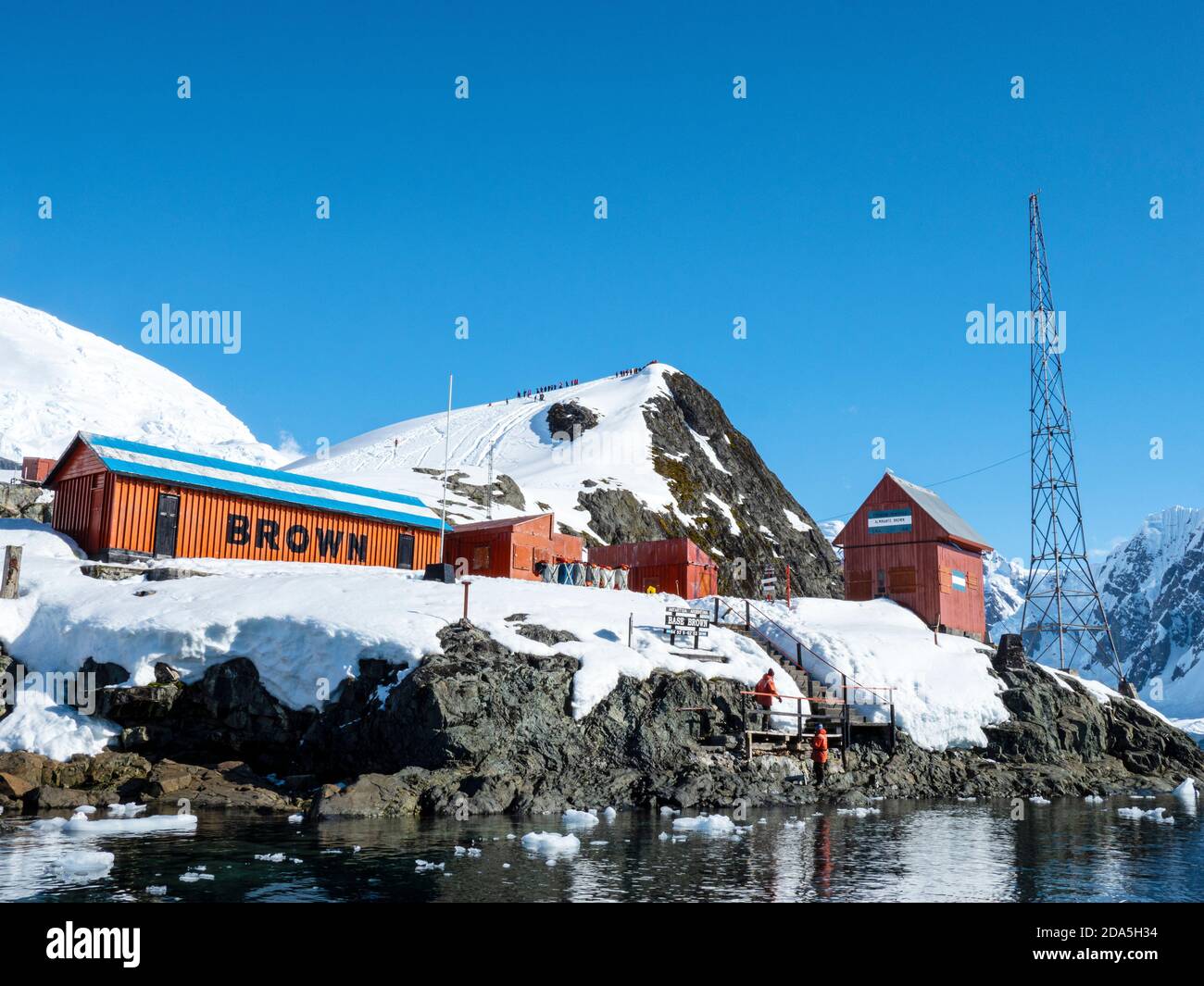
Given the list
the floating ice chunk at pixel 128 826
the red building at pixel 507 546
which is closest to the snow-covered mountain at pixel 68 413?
the red building at pixel 507 546

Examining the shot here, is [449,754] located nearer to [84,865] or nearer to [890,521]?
[84,865]

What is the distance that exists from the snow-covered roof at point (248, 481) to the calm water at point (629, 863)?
21.7 m

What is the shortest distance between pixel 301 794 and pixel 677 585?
95.4 ft

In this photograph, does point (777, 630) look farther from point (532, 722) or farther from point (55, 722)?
point (55, 722)

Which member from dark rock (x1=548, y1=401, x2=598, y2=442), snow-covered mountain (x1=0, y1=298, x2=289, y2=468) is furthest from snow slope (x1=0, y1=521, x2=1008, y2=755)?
snow-covered mountain (x1=0, y1=298, x2=289, y2=468)

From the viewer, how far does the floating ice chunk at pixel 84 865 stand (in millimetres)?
17578

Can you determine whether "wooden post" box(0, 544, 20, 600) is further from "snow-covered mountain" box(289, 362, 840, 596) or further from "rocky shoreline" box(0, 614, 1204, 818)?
"snow-covered mountain" box(289, 362, 840, 596)

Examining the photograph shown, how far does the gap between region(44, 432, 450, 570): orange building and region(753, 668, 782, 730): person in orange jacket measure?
22.0 meters

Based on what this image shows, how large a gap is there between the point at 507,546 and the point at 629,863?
3114cm

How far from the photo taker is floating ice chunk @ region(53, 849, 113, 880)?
1758 cm
